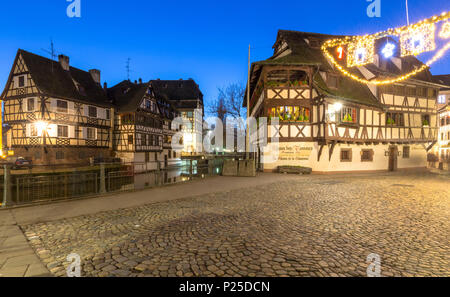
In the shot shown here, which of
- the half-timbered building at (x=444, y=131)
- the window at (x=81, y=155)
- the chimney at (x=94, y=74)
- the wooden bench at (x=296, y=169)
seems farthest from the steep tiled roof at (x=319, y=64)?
the chimney at (x=94, y=74)

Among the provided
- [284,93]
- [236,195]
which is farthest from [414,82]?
[236,195]

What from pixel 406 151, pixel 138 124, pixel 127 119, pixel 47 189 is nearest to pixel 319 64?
pixel 406 151

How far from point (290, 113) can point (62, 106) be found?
24377 mm

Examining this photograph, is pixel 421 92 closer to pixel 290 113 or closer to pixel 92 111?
pixel 290 113

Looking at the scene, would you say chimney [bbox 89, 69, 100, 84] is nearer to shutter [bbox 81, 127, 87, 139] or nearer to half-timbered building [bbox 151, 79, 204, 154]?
shutter [bbox 81, 127, 87, 139]

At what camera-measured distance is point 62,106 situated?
23250mm

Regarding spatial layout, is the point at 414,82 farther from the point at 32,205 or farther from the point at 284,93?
the point at 32,205

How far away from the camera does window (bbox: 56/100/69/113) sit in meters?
22.9

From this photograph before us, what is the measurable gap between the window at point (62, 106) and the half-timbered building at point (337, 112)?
21.1 m

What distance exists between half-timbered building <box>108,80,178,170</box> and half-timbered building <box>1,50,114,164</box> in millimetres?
3137

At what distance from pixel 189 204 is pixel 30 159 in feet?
76.7

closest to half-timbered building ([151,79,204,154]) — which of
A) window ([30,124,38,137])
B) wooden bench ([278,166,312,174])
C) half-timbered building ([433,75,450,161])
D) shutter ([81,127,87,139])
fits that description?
shutter ([81,127,87,139])

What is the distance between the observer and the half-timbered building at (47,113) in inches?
861

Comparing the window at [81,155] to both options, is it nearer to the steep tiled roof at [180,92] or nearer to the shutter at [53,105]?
the shutter at [53,105]
